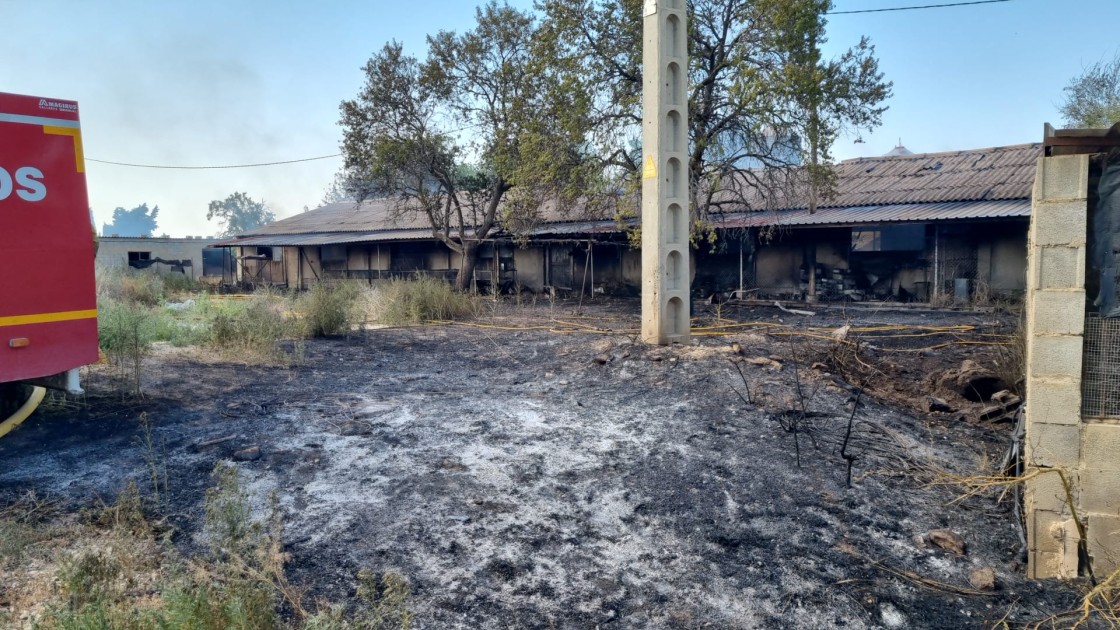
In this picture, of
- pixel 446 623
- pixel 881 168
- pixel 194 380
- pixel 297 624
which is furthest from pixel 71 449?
pixel 881 168

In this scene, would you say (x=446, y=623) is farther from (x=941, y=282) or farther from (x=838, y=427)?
(x=941, y=282)

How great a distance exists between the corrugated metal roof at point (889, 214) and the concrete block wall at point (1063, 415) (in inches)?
533

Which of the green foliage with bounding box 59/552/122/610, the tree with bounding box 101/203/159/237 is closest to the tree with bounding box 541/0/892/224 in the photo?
the green foliage with bounding box 59/552/122/610

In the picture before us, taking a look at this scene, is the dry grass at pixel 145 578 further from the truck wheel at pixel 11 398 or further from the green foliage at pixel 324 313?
the green foliage at pixel 324 313

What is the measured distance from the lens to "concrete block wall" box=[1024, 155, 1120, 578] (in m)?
3.47

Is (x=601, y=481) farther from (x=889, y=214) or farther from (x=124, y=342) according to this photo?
(x=889, y=214)

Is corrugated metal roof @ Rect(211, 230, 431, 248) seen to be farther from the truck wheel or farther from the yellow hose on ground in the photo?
the truck wheel

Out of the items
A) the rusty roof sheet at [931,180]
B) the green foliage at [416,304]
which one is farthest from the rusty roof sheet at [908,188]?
the green foliage at [416,304]

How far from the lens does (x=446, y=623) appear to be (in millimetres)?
3135

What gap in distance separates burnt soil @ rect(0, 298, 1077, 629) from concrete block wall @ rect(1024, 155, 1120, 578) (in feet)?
0.96

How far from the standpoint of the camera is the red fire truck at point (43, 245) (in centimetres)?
447

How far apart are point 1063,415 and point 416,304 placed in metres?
12.8

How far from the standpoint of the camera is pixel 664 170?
881 centimetres

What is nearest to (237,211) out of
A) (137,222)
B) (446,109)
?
(137,222)
